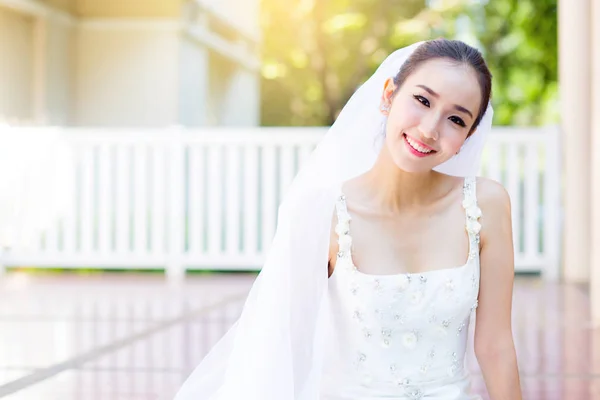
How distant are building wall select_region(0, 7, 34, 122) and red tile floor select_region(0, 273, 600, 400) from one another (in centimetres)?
340

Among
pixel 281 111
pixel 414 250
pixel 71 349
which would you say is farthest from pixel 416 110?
pixel 281 111

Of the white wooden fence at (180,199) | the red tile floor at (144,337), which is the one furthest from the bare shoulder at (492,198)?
the white wooden fence at (180,199)

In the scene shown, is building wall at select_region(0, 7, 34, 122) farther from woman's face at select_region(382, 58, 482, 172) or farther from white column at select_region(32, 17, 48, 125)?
woman's face at select_region(382, 58, 482, 172)

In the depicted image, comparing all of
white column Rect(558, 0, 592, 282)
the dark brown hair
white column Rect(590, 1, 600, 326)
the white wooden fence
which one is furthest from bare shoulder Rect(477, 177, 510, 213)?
the white wooden fence

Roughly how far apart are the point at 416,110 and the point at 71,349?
308 centimetres

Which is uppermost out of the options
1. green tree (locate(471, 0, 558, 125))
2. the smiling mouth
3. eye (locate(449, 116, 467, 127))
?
green tree (locate(471, 0, 558, 125))

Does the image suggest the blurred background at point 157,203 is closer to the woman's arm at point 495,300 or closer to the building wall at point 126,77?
the building wall at point 126,77

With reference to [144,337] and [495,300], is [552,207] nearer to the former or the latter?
[144,337]

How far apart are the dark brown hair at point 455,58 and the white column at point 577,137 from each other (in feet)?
19.2

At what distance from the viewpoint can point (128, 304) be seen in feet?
21.0

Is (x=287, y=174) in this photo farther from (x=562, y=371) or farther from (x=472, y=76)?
(x=472, y=76)

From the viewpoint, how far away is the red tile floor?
371 cm

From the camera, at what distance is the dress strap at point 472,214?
209 cm

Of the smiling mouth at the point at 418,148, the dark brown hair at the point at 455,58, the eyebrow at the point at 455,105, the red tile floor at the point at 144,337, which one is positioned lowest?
the red tile floor at the point at 144,337
